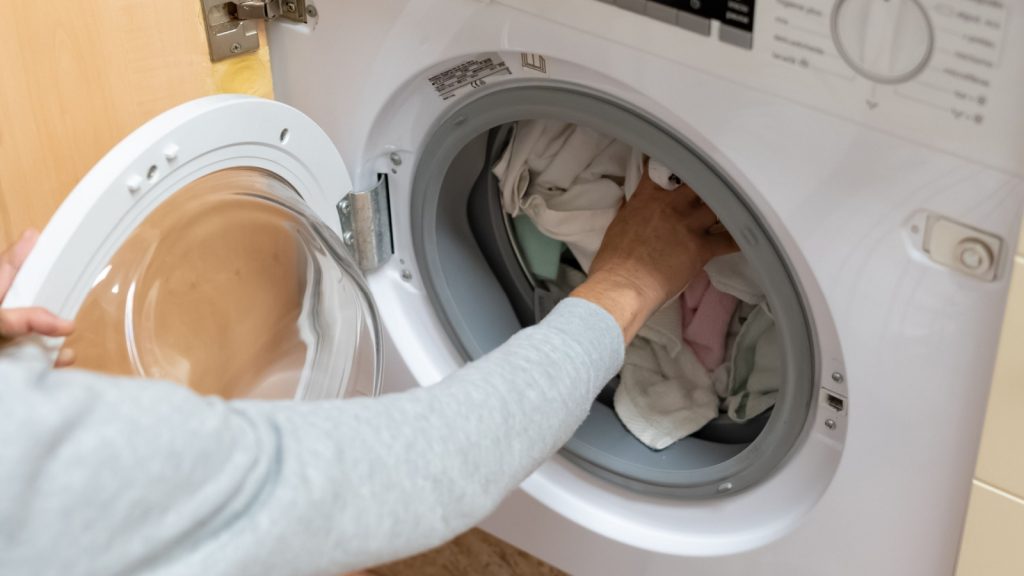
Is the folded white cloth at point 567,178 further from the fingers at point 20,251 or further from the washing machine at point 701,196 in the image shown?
the fingers at point 20,251

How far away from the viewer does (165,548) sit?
1.94 ft

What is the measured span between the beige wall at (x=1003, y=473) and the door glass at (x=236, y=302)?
0.51 meters

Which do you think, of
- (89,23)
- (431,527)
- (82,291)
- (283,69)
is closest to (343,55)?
(283,69)

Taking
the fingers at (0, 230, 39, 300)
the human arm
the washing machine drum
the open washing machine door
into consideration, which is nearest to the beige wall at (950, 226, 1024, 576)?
the washing machine drum

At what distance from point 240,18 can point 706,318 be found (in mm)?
503

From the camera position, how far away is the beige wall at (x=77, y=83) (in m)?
0.84

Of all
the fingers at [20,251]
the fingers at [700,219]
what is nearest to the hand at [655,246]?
the fingers at [700,219]

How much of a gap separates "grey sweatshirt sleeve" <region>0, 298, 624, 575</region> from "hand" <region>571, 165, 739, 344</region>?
24cm

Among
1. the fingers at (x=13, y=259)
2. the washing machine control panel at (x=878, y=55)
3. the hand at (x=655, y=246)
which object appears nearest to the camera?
the washing machine control panel at (x=878, y=55)

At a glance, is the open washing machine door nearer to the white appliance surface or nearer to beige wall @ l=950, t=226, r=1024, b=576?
the white appliance surface

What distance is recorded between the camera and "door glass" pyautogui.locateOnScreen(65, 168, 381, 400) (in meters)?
0.88

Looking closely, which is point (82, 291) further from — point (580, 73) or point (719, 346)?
point (719, 346)

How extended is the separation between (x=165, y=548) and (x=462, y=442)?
0.19 meters

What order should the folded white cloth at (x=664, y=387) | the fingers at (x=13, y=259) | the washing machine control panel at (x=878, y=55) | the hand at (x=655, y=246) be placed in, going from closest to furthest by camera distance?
the washing machine control panel at (x=878, y=55) < the fingers at (x=13, y=259) < the hand at (x=655, y=246) < the folded white cloth at (x=664, y=387)
